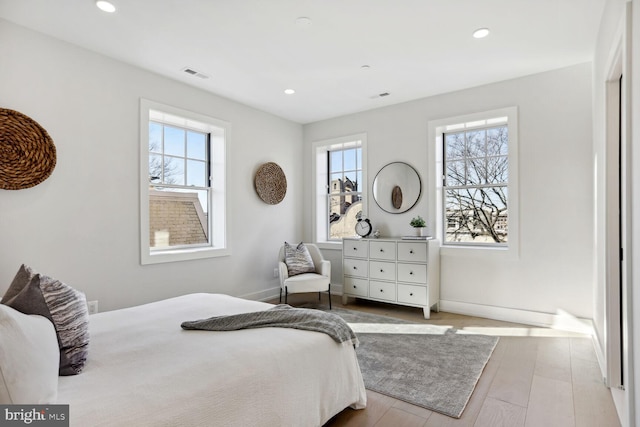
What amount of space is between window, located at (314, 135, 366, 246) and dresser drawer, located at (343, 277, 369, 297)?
893mm

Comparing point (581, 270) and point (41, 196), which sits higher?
point (41, 196)

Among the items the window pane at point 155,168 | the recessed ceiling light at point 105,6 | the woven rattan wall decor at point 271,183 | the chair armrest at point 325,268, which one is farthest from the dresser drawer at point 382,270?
the recessed ceiling light at point 105,6

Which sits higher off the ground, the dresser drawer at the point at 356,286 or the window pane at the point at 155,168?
the window pane at the point at 155,168

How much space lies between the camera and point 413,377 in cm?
250

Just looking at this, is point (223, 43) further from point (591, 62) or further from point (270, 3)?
point (591, 62)

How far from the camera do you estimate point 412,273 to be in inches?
160

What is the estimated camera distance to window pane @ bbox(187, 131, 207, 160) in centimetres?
420

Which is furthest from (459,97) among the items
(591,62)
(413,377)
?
(413,377)

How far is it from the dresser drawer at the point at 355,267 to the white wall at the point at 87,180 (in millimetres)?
1577

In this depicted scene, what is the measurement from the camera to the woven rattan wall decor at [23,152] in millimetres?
2543

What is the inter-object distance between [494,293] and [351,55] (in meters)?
3.00

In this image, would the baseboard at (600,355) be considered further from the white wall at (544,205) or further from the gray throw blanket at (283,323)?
the gray throw blanket at (283,323)

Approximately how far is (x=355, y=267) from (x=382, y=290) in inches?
18.4

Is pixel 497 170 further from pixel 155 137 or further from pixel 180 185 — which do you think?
pixel 155 137
